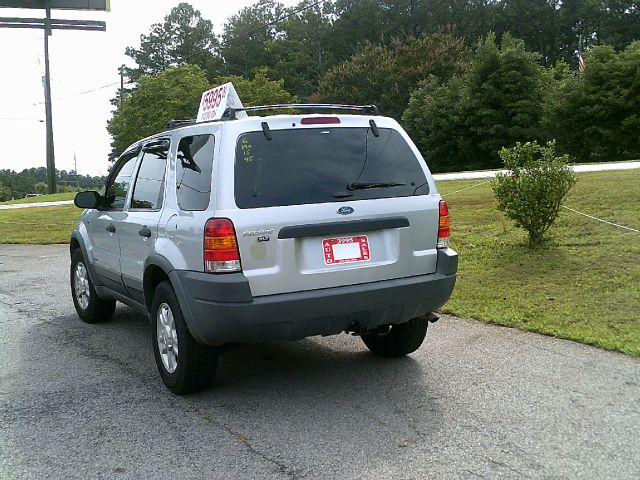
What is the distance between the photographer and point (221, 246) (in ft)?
13.1

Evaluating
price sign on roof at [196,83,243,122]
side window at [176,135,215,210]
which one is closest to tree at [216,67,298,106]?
price sign on roof at [196,83,243,122]

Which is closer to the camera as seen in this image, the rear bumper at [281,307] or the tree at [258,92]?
the rear bumper at [281,307]

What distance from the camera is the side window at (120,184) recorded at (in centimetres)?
582

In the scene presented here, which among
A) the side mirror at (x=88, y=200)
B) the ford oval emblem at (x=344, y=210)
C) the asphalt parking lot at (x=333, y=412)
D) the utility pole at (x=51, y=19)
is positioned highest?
the utility pole at (x=51, y=19)

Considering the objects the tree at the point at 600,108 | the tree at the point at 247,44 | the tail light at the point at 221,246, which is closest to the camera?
the tail light at the point at 221,246

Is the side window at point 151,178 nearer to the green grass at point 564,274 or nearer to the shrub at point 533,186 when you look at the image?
the green grass at point 564,274

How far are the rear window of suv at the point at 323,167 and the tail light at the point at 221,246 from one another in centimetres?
19

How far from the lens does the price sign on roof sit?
18.4ft

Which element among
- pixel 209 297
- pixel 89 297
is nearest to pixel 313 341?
pixel 209 297

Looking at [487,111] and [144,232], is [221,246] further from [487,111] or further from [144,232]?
[487,111]

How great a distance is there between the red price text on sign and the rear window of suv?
161cm

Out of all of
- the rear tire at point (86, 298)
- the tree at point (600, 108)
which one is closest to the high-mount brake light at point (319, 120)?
the rear tire at point (86, 298)

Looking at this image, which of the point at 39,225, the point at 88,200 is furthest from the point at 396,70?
the point at 88,200

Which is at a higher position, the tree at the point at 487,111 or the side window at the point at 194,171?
the tree at the point at 487,111
